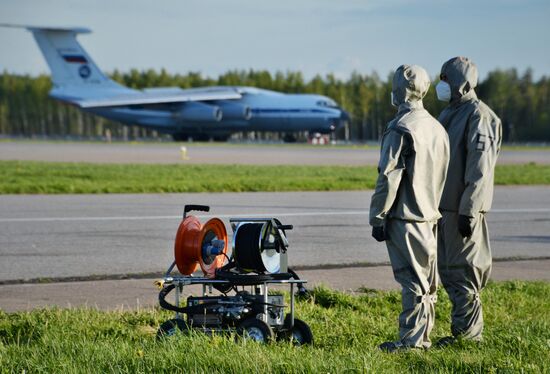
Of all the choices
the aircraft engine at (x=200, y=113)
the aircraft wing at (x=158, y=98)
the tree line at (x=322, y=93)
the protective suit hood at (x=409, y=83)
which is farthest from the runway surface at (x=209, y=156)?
the tree line at (x=322, y=93)

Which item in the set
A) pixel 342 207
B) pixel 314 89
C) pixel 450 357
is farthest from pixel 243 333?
pixel 314 89

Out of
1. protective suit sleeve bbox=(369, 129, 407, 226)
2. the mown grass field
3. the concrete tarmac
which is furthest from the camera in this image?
the mown grass field

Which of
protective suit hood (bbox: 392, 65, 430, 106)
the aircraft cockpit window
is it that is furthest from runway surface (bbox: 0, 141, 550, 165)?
protective suit hood (bbox: 392, 65, 430, 106)

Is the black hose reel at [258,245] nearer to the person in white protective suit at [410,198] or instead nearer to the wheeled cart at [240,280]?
the wheeled cart at [240,280]

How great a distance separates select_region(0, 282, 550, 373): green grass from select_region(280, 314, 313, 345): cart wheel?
9 centimetres

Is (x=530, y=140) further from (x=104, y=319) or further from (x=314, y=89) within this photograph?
(x=104, y=319)

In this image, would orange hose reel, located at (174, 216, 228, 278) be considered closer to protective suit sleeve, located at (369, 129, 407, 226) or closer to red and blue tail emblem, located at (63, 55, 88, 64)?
protective suit sleeve, located at (369, 129, 407, 226)

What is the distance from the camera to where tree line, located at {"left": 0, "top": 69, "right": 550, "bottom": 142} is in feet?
365

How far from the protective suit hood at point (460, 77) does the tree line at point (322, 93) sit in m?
96.7

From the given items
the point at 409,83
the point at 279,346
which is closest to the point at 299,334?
the point at 279,346

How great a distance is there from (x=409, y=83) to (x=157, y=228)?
8.25 meters

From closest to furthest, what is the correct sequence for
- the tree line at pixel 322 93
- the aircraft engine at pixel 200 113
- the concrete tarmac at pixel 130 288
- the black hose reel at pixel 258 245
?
1. the black hose reel at pixel 258 245
2. the concrete tarmac at pixel 130 288
3. the aircraft engine at pixel 200 113
4. the tree line at pixel 322 93

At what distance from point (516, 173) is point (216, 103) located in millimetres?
50232

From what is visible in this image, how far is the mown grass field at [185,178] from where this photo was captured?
20844 millimetres
